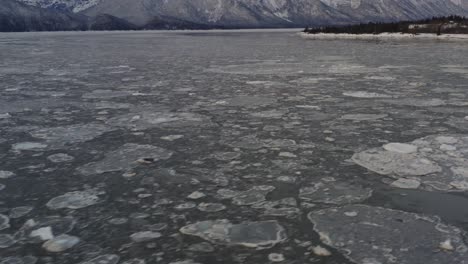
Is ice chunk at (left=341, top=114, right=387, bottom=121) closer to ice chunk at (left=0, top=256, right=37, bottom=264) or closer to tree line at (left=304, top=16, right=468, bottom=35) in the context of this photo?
ice chunk at (left=0, top=256, right=37, bottom=264)

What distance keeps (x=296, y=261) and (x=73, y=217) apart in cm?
159

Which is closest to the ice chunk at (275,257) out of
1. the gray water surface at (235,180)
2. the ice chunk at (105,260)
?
the gray water surface at (235,180)

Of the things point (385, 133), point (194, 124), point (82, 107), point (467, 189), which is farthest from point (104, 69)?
point (467, 189)

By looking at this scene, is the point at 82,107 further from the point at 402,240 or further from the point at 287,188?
the point at 402,240

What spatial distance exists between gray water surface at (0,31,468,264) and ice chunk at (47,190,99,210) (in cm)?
2

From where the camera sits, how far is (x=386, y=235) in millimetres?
2646

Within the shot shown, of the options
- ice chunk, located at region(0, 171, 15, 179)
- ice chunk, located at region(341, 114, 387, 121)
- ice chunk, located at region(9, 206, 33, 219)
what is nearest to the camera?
ice chunk, located at region(9, 206, 33, 219)

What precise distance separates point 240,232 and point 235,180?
0.96m

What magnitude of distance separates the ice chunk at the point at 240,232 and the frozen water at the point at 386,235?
0.95 ft

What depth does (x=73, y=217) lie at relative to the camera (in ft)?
9.74

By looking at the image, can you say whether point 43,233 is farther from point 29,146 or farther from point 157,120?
point 157,120

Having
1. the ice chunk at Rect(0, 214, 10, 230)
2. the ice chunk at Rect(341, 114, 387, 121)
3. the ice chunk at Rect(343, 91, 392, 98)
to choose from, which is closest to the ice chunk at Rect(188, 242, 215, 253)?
the ice chunk at Rect(0, 214, 10, 230)

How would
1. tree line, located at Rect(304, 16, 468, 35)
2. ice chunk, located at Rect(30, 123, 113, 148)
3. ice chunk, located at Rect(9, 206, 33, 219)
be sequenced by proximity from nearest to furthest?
1. ice chunk, located at Rect(9, 206, 33, 219)
2. ice chunk, located at Rect(30, 123, 113, 148)
3. tree line, located at Rect(304, 16, 468, 35)

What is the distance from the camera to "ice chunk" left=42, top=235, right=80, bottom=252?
101 inches
